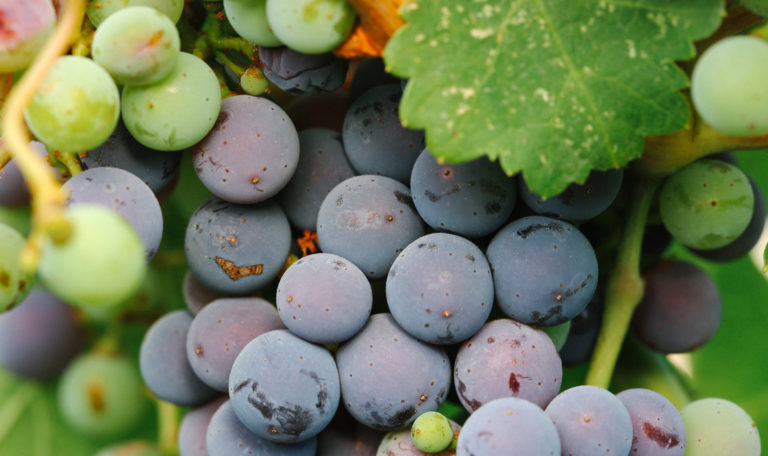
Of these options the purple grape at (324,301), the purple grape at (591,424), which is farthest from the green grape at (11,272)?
the purple grape at (591,424)

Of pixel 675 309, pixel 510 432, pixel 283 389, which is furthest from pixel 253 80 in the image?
A: pixel 675 309

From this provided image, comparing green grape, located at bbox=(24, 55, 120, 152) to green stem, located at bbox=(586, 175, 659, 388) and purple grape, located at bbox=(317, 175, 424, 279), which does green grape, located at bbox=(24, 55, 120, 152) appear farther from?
green stem, located at bbox=(586, 175, 659, 388)

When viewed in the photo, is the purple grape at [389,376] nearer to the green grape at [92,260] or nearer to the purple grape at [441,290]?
the purple grape at [441,290]

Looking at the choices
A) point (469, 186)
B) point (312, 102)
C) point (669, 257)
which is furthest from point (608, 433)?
point (312, 102)

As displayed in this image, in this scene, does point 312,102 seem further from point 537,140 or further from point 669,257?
point 669,257

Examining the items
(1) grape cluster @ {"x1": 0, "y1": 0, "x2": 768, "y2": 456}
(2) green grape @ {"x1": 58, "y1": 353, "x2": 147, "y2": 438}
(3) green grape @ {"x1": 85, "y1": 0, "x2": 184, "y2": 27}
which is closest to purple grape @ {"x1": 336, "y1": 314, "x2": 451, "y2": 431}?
(1) grape cluster @ {"x1": 0, "y1": 0, "x2": 768, "y2": 456}

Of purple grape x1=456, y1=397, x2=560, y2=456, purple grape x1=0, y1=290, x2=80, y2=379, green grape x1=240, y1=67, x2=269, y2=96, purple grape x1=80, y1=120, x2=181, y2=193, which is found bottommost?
purple grape x1=0, y1=290, x2=80, y2=379

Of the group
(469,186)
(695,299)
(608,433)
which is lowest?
(695,299)
